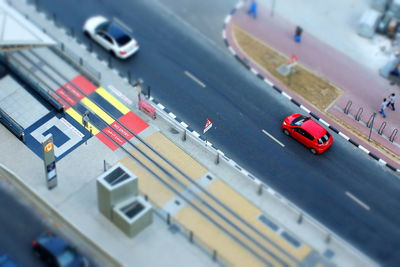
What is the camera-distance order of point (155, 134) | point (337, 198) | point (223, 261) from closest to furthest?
point (223, 261) → point (337, 198) → point (155, 134)

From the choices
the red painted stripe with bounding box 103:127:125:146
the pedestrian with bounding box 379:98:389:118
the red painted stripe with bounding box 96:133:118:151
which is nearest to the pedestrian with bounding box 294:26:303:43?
the pedestrian with bounding box 379:98:389:118

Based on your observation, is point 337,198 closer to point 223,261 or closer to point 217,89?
point 223,261

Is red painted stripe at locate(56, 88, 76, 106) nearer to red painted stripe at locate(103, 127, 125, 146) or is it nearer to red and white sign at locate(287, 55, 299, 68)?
red painted stripe at locate(103, 127, 125, 146)

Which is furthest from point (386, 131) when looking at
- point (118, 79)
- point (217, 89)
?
point (118, 79)

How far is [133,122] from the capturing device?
5425 cm

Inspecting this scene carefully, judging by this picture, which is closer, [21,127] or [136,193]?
[136,193]

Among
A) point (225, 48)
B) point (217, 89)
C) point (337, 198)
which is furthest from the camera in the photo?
point (225, 48)

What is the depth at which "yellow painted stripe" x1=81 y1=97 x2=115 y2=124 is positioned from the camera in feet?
178

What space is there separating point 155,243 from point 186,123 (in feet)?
39.4

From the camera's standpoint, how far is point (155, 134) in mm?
53438

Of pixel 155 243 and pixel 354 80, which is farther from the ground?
pixel 354 80

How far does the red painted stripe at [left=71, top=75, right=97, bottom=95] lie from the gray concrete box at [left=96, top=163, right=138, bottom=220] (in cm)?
1164

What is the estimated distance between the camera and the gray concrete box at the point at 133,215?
4534 centimetres

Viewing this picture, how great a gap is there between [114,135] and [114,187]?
9.01 m
